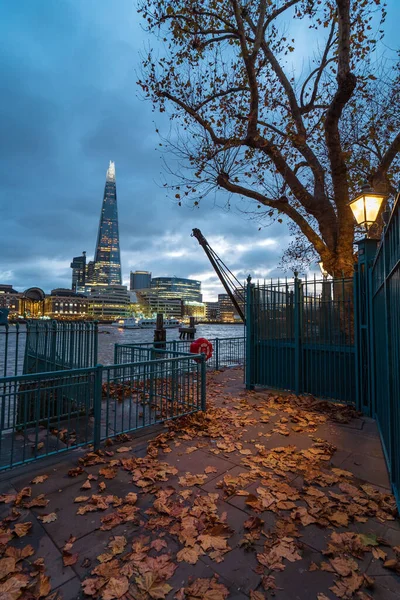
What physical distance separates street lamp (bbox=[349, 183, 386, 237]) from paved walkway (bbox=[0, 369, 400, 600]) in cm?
470

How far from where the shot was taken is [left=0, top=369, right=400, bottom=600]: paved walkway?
2.32 m

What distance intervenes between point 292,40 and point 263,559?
1457cm

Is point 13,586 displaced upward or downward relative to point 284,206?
downward

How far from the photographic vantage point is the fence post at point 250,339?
923cm

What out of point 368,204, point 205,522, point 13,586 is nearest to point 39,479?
point 13,586

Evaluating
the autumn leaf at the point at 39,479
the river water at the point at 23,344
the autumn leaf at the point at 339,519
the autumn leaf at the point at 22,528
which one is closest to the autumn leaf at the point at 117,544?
the autumn leaf at the point at 22,528

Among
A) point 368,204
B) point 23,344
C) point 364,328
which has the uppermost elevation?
point 368,204

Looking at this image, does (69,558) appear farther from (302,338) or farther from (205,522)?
(302,338)

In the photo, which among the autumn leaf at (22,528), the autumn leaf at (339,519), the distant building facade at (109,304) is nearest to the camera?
the autumn leaf at (22,528)

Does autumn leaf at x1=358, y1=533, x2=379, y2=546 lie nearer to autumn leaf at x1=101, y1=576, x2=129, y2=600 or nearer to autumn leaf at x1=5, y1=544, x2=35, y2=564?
autumn leaf at x1=101, y1=576, x2=129, y2=600

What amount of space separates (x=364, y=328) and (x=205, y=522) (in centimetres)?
567

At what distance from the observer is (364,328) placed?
698 centimetres

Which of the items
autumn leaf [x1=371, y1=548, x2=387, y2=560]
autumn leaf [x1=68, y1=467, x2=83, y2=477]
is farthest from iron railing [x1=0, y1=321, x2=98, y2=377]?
autumn leaf [x1=371, y1=548, x2=387, y2=560]

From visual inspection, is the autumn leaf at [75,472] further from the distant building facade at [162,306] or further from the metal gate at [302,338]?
the distant building facade at [162,306]
